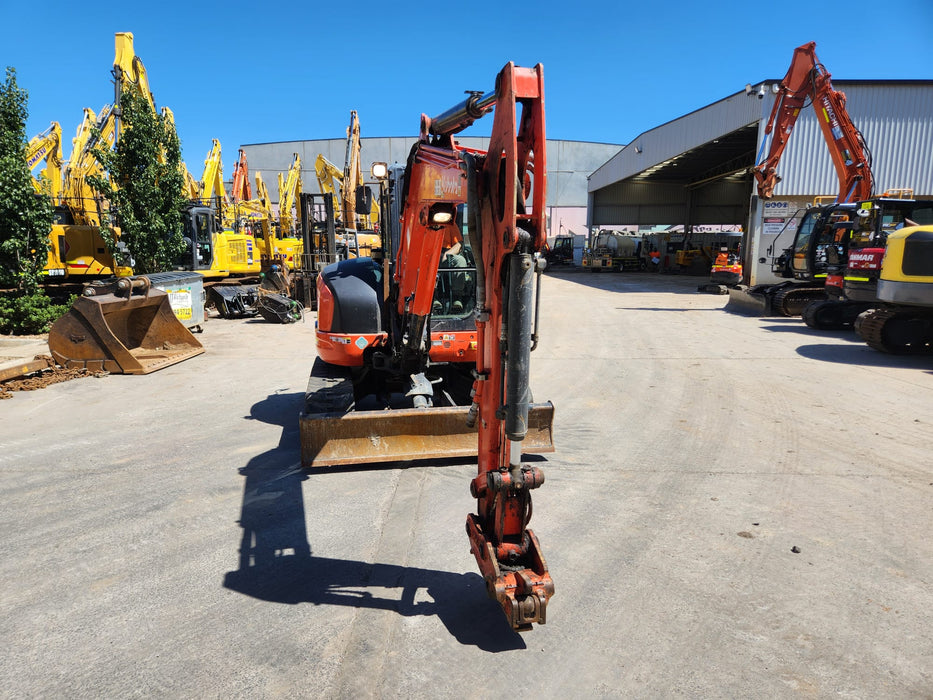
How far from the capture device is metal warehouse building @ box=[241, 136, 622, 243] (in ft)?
161

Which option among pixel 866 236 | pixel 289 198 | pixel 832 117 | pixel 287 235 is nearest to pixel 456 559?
pixel 866 236

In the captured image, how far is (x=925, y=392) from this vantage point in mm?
7320

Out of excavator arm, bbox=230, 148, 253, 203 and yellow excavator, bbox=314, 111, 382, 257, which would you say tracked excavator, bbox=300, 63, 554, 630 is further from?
excavator arm, bbox=230, 148, 253, 203

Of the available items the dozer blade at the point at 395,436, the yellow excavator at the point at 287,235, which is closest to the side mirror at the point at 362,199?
the dozer blade at the point at 395,436

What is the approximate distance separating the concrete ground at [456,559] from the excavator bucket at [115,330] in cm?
143

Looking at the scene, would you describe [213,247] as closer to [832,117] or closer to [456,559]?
[456,559]

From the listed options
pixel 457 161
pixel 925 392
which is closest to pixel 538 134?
pixel 457 161

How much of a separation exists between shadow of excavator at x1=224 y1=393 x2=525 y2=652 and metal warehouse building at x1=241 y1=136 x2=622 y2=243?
47.1 metres

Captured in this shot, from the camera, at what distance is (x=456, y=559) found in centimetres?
353

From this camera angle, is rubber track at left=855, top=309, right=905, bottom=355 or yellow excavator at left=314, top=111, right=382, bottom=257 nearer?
rubber track at left=855, top=309, right=905, bottom=355

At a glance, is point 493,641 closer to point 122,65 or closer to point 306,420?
point 306,420

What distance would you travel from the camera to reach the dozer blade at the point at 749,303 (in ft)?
49.6

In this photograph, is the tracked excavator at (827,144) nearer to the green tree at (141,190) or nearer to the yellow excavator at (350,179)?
the yellow excavator at (350,179)

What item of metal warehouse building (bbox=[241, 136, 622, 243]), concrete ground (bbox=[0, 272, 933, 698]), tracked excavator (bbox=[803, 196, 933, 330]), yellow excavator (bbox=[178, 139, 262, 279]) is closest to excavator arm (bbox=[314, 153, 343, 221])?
yellow excavator (bbox=[178, 139, 262, 279])
